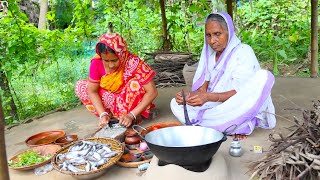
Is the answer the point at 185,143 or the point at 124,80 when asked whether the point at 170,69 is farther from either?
the point at 185,143

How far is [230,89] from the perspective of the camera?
3.11m

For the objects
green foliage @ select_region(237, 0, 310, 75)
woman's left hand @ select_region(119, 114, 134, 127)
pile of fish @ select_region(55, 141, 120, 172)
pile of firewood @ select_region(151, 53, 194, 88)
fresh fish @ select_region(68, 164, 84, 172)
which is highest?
green foliage @ select_region(237, 0, 310, 75)

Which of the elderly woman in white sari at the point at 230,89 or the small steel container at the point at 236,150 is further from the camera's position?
the elderly woman in white sari at the point at 230,89

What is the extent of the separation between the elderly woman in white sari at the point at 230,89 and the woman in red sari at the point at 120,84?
0.41m

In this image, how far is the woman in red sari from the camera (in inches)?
129

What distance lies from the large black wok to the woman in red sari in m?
0.88

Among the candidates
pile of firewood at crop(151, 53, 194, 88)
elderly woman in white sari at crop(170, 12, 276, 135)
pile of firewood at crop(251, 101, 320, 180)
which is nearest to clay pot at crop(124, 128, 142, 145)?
elderly woman in white sari at crop(170, 12, 276, 135)

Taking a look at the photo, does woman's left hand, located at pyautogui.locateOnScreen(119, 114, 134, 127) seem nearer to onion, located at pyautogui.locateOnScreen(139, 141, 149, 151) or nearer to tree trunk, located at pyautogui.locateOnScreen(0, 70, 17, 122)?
onion, located at pyautogui.locateOnScreen(139, 141, 149, 151)

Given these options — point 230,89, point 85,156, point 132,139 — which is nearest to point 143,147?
point 132,139

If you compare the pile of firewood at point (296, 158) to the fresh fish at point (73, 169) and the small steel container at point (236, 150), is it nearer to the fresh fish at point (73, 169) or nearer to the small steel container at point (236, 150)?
the small steel container at point (236, 150)

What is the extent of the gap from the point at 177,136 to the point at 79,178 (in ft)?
2.44

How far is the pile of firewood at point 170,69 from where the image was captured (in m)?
5.44

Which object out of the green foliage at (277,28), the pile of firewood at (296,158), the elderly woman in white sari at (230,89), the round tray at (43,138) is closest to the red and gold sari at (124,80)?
the elderly woman in white sari at (230,89)

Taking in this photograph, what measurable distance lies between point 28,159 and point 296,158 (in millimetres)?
1957
